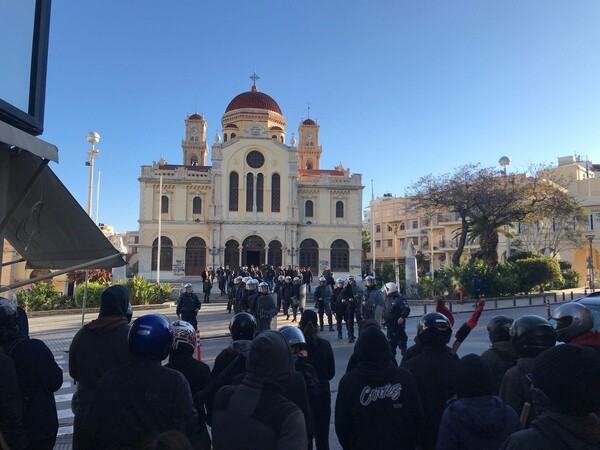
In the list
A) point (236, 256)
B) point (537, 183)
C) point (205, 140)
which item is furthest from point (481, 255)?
point (205, 140)

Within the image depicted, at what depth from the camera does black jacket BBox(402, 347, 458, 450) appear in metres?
3.63

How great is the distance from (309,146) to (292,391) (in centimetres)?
5593

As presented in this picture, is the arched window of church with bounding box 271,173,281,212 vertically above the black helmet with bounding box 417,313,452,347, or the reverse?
the arched window of church with bounding box 271,173,281,212

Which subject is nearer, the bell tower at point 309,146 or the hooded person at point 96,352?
the hooded person at point 96,352

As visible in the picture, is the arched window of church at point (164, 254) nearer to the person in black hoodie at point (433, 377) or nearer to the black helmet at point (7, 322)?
the black helmet at point (7, 322)

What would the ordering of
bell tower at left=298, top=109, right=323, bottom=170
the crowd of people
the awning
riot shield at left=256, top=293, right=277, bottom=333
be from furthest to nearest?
bell tower at left=298, top=109, right=323, bottom=170
riot shield at left=256, top=293, right=277, bottom=333
the awning
the crowd of people

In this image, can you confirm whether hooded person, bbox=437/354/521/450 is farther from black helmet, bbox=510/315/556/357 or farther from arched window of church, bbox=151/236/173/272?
arched window of church, bbox=151/236/173/272

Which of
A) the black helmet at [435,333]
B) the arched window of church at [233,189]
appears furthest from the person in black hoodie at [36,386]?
the arched window of church at [233,189]

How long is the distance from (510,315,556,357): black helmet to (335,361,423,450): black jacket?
104cm

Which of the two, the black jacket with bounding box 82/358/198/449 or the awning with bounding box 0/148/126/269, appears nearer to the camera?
the black jacket with bounding box 82/358/198/449

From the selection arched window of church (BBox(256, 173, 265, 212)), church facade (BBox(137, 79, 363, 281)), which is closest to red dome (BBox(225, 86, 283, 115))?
church facade (BBox(137, 79, 363, 281))

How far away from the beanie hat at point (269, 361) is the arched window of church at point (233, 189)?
4034 centimetres

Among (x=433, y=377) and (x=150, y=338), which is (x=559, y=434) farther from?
(x=150, y=338)

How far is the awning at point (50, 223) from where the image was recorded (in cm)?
558
